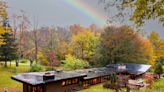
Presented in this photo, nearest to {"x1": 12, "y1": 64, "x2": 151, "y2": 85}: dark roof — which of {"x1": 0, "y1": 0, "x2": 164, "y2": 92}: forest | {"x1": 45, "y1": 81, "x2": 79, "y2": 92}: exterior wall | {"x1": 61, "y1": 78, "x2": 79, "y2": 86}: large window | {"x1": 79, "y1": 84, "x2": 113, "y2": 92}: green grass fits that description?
{"x1": 61, "y1": 78, "x2": 79, "y2": 86}: large window

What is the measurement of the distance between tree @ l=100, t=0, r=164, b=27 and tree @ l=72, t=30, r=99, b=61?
37.1 metres

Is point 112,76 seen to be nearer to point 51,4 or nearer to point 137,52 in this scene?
point 137,52

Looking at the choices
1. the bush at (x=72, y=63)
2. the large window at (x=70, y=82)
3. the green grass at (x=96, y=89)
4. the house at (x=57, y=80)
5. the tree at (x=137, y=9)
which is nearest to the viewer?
the tree at (x=137, y=9)

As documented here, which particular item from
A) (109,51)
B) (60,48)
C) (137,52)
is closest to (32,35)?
(60,48)

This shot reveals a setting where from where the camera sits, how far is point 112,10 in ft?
18.1

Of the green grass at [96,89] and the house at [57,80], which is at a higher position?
the house at [57,80]

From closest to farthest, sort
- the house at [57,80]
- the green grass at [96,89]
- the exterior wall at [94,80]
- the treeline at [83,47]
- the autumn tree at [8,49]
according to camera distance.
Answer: the house at [57,80] < the green grass at [96,89] < the exterior wall at [94,80] < the autumn tree at [8,49] < the treeline at [83,47]

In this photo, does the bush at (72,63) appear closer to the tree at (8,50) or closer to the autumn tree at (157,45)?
the tree at (8,50)

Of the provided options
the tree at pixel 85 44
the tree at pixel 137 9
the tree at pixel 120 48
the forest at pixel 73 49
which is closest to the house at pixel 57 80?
the forest at pixel 73 49

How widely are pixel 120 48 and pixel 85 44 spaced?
7430 mm

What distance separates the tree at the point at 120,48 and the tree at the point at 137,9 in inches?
1379

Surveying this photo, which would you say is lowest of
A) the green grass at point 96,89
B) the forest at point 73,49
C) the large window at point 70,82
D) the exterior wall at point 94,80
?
the green grass at point 96,89

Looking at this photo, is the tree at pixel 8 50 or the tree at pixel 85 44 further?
the tree at pixel 85 44

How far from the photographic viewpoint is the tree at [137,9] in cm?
505
